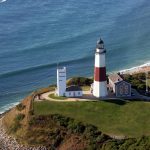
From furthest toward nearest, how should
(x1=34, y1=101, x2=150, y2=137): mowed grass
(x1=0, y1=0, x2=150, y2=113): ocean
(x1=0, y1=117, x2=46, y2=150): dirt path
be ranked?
(x1=0, y1=0, x2=150, y2=113): ocean
(x1=0, y1=117, x2=46, y2=150): dirt path
(x1=34, y1=101, x2=150, y2=137): mowed grass

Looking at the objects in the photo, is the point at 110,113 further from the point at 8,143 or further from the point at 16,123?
the point at 8,143

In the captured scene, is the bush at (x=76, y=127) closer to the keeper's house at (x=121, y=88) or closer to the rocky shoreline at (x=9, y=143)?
the rocky shoreline at (x=9, y=143)

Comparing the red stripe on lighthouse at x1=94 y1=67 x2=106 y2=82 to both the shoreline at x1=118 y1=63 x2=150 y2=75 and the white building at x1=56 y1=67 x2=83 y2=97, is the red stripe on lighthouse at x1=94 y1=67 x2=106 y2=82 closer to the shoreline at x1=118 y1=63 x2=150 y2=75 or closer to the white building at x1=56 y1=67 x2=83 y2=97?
the white building at x1=56 y1=67 x2=83 y2=97

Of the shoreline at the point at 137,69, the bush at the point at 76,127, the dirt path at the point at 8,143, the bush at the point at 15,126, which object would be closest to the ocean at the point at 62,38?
the shoreline at the point at 137,69

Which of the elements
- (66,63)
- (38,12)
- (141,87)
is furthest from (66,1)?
(141,87)

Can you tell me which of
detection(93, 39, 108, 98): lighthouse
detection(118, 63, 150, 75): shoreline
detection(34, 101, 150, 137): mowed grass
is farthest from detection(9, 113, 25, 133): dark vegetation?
detection(118, 63, 150, 75): shoreline

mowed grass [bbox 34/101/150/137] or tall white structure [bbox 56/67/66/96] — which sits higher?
tall white structure [bbox 56/67/66/96]

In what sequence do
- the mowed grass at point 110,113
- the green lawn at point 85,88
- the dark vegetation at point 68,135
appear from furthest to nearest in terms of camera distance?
the green lawn at point 85,88 → the mowed grass at point 110,113 → the dark vegetation at point 68,135
